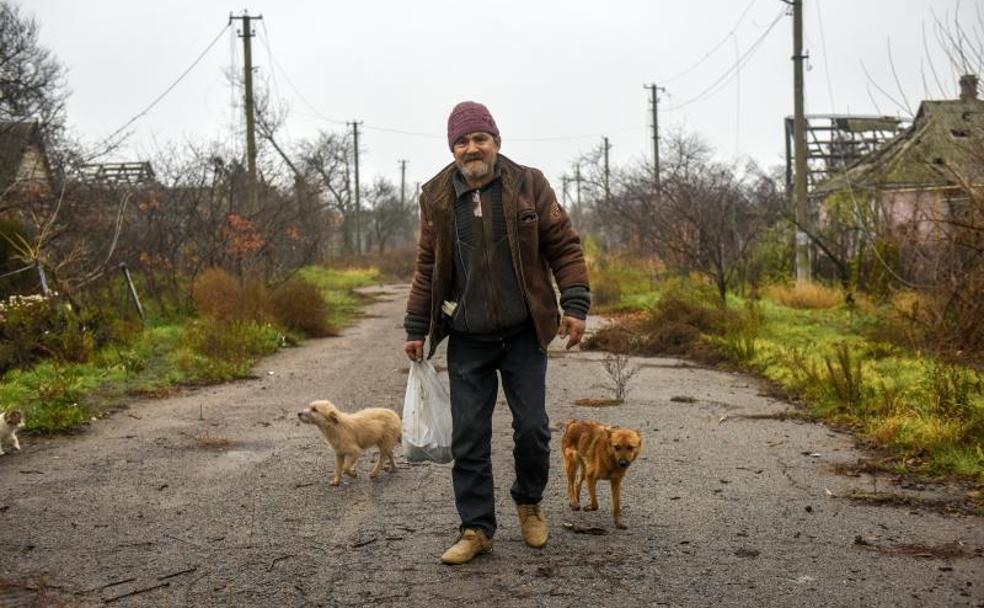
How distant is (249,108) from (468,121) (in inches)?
993

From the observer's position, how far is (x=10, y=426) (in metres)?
7.93

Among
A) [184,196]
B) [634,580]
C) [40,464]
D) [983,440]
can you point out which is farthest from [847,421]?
[184,196]

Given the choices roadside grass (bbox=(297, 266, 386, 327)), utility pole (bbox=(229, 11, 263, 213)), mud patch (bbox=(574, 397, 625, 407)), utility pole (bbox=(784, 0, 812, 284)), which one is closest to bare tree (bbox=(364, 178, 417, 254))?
roadside grass (bbox=(297, 266, 386, 327))

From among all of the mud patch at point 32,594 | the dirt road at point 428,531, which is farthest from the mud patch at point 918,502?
the mud patch at point 32,594

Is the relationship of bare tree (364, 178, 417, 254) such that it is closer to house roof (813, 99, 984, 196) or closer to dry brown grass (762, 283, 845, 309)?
house roof (813, 99, 984, 196)

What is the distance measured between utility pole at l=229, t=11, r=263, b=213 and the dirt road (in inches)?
639

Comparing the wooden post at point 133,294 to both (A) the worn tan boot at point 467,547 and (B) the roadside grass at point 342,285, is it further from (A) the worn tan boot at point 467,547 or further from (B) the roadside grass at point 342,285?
(A) the worn tan boot at point 467,547

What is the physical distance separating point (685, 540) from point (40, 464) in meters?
4.91

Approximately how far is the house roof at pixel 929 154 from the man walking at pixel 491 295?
14.2ft

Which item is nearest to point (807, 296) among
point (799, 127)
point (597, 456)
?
point (799, 127)

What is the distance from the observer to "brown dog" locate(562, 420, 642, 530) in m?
5.27

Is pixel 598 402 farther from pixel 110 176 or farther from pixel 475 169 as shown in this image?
pixel 110 176

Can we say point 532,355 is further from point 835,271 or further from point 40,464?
point 835,271

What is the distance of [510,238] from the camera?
15.9ft
